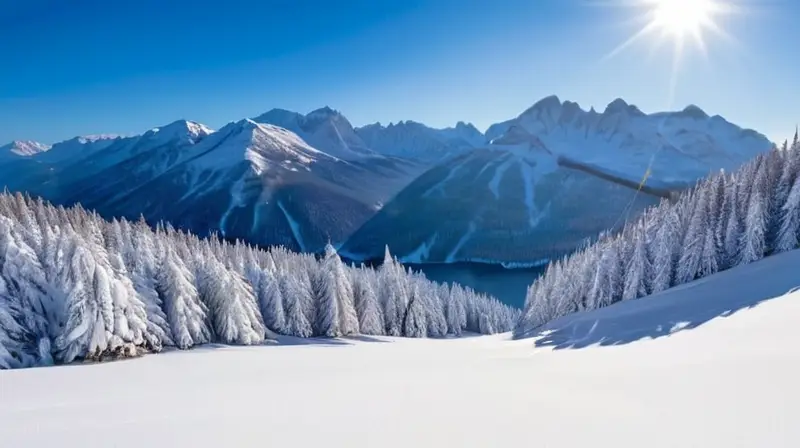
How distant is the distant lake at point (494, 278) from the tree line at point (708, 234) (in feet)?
282

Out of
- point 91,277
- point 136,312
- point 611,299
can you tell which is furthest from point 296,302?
point 611,299

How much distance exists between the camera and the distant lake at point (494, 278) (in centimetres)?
14575

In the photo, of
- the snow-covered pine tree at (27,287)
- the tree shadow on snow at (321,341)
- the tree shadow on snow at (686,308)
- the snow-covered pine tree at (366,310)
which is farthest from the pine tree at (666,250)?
the snow-covered pine tree at (27,287)

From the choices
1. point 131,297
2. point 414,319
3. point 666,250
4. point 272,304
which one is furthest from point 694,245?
point 131,297

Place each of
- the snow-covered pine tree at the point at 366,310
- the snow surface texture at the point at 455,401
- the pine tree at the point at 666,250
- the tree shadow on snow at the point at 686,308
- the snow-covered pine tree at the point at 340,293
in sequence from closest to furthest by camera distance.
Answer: the snow surface texture at the point at 455,401, the tree shadow on snow at the point at 686,308, the snow-covered pine tree at the point at 340,293, the pine tree at the point at 666,250, the snow-covered pine tree at the point at 366,310

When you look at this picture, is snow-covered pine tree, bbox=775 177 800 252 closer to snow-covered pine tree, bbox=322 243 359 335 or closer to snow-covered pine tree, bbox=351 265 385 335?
snow-covered pine tree, bbox=351 265 385 335

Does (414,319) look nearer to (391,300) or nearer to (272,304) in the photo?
(391,300)

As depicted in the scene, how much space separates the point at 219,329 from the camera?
2983cm

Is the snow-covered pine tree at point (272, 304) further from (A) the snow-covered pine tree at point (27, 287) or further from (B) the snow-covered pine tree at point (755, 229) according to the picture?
(B) the snow-covered pine tree at point (755, 229)

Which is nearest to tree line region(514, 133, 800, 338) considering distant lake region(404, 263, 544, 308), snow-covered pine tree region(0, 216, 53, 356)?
snow-covered pine tree region(0, 216, 53, 356)

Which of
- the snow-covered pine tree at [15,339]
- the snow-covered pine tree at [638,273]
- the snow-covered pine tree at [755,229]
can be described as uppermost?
the snow-covered pine tree at [755,229]

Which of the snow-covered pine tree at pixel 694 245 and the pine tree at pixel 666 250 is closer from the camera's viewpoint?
the snow-covered pine tree at pixel 694 245

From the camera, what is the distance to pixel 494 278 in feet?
567

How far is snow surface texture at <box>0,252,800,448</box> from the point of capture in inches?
286
